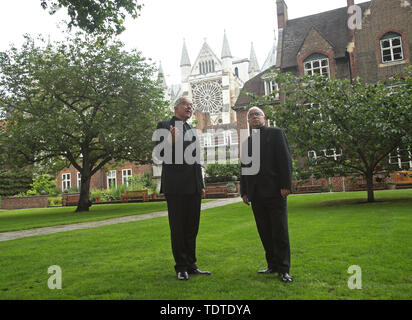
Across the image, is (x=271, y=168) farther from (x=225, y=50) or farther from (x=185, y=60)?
(x=185, y=60)

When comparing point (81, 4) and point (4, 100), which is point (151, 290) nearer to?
point (81, 4)

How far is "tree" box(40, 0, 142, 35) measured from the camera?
911 centimetres

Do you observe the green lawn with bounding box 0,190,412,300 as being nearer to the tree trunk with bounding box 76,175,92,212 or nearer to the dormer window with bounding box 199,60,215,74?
the tree trunk with bounding box 76,175,92,212

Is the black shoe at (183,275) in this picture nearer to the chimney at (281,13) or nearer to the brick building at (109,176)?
the chimney at (281,13)

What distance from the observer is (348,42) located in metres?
27.8

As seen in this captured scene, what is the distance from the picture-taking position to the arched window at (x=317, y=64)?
91.2ft

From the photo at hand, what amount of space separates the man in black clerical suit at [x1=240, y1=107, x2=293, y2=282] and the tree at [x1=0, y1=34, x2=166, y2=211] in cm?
1373

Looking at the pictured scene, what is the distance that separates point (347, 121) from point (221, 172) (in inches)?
651

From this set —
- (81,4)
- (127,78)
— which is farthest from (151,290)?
(127,78)

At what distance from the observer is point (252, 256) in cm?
537

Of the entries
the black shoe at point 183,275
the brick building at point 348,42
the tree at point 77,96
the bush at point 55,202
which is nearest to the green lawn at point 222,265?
the black shoe at point 183,275

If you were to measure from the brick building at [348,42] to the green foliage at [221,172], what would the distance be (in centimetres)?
513

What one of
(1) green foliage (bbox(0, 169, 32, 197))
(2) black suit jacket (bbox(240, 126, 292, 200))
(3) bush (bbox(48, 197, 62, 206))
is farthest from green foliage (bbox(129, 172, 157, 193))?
(2) black suit jacket (bbox(240, 126, 292, 200))
